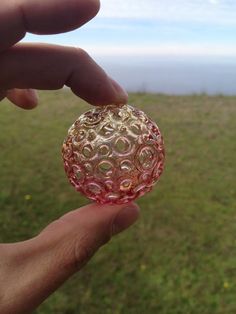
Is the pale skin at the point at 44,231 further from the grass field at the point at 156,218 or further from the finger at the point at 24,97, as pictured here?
the grass field at the point at 156,218

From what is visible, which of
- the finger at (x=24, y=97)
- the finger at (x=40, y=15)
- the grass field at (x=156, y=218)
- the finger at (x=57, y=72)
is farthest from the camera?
the grass field at (x=156, y=218)

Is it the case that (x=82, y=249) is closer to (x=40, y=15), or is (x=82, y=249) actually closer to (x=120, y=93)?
(x=120, y=93)

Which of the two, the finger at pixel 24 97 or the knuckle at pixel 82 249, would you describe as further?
the finger at pixel 24 97

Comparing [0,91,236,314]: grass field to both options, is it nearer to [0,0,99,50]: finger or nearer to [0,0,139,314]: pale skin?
[0,0,139,314]: pale skin

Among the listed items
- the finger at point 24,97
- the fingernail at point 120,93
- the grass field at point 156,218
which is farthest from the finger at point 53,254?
the grass field at point 156,218

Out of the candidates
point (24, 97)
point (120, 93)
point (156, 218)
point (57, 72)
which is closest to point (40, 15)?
point (57, 72)

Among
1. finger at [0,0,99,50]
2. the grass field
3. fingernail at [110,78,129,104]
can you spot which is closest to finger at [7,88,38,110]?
fingernail at [110,78,129,104]
